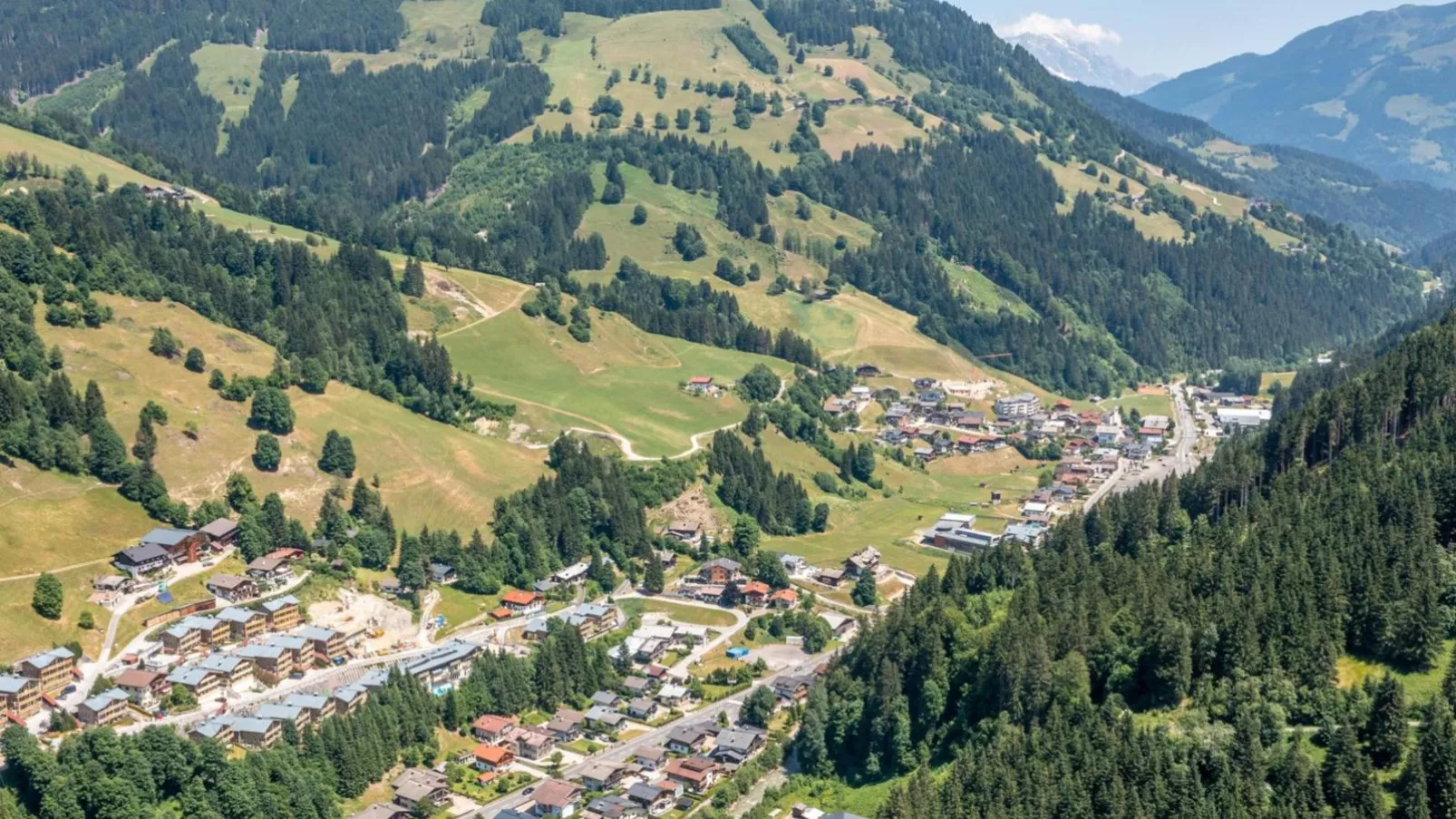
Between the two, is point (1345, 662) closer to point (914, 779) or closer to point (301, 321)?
point (914, 779)

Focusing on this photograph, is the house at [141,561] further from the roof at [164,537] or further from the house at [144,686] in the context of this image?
the house at [144,686]

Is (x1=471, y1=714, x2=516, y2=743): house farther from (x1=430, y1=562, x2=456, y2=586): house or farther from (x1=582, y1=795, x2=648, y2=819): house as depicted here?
(x1=430, y1=562, x2=456, y2=586): house

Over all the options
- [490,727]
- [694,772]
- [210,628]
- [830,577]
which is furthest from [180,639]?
[830,577]

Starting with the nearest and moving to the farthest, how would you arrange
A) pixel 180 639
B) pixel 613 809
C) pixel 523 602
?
pixel 613 809 < pixel 180 639 < pixel 523 602

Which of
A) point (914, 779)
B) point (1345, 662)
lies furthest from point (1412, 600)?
point (914, 779)

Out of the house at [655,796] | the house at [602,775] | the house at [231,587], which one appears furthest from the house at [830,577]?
the house at [231,587]

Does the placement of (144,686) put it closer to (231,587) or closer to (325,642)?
(325,642)

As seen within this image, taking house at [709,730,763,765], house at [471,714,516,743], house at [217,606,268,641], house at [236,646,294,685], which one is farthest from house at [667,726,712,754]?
house at [217,606,268,641]
